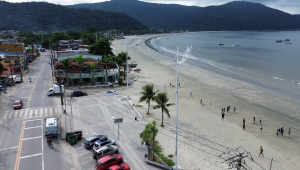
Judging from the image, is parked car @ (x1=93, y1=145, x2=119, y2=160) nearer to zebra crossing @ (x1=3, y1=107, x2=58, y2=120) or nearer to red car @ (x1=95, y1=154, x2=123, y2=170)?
red car @ (x1=95, y1=154, x2=123, y2=170)

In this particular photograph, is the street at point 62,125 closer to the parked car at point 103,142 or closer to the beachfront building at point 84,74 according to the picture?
the parked car at point 103,142

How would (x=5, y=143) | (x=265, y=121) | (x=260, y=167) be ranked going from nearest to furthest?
(x=260, y=167)
(x=5, y=143)
(x=265, y=121)

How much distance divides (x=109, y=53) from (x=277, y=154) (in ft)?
185

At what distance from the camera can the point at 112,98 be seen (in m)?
38.7

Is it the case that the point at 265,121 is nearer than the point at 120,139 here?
No

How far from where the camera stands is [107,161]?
19.3 meters

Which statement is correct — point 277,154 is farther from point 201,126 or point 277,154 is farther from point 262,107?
point 262,107

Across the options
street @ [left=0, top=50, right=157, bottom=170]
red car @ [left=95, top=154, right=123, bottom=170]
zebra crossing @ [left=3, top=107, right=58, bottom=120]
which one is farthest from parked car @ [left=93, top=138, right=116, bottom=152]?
zebra crossing @ [left=3, top=107, right=58, bottom=120]

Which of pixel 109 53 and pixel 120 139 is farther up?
pixel 109 53

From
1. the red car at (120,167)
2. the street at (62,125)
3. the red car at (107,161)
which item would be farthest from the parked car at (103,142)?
the red car at (120,167)

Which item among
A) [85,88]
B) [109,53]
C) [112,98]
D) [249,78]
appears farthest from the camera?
[109,53]

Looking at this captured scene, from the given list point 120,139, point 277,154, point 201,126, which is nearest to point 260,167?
point 277,154

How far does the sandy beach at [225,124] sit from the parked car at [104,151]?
5.09 meters

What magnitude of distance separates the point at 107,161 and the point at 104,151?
1.84m
